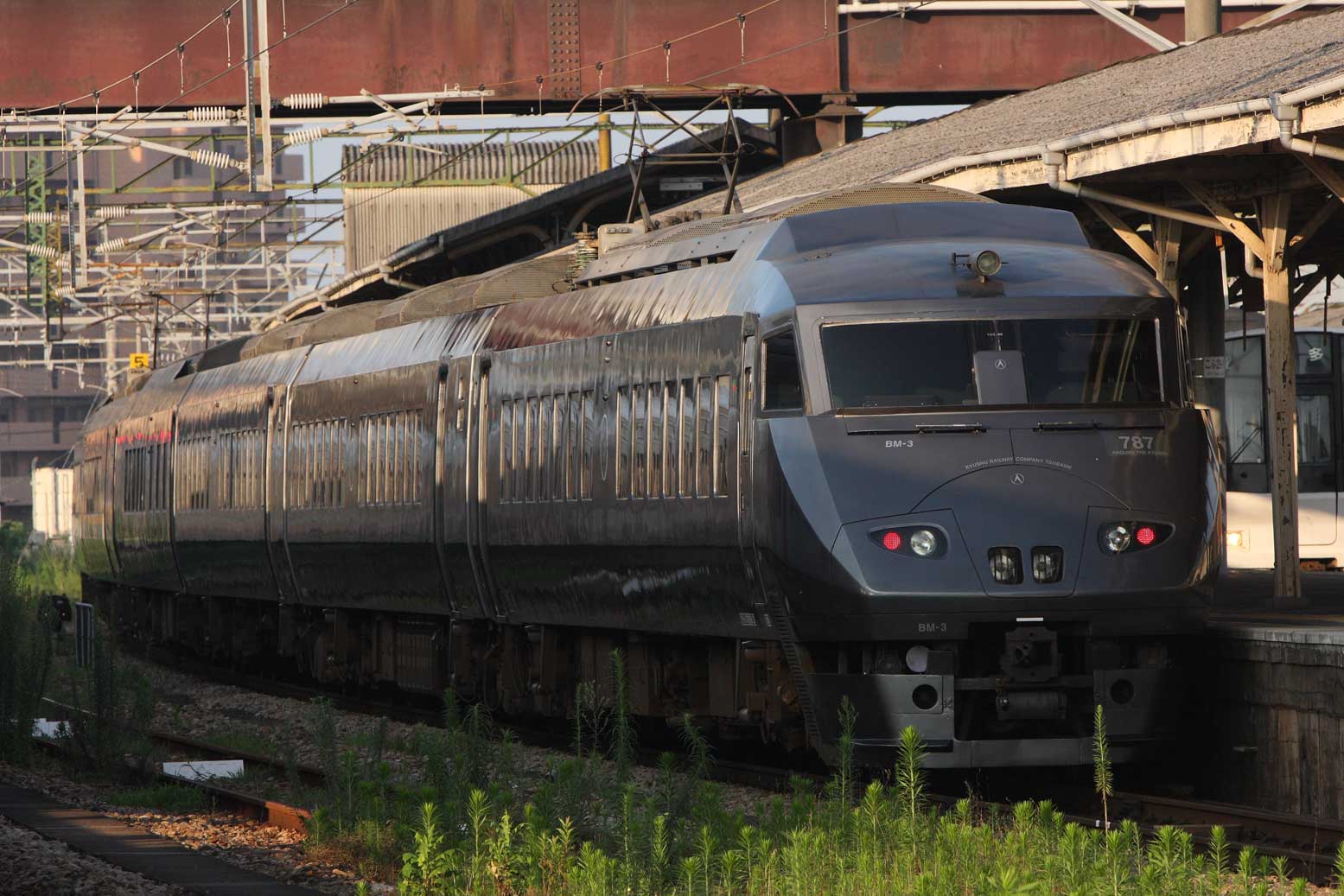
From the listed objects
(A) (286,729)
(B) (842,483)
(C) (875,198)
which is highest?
(C) (875,198)

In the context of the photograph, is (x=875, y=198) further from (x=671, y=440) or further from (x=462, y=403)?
(x=462, y=403)

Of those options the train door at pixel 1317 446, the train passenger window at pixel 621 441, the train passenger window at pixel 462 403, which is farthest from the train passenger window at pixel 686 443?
the train door at pixel 1317 446

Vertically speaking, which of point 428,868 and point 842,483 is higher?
point 842,483

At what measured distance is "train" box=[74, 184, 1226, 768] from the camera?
11961 mm

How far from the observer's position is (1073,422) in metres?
12.1

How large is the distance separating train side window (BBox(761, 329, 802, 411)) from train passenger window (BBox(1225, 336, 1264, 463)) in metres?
20.0

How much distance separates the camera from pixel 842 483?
12000 mm

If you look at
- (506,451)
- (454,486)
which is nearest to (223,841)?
(506,451)

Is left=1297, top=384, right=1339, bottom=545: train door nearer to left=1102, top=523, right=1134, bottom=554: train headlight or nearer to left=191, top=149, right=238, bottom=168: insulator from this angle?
A: left=191, top=149, right=238, bottom=168: insulator

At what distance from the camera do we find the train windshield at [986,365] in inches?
483

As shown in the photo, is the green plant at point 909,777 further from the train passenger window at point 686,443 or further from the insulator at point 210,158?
the insulator at point 210,158

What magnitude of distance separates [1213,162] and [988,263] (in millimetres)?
5832

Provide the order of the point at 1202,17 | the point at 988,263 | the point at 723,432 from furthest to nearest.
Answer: the point at 1202,17 < the point at 723,432 < the point at 988,263

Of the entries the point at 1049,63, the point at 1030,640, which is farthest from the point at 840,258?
the point at 1049,63
